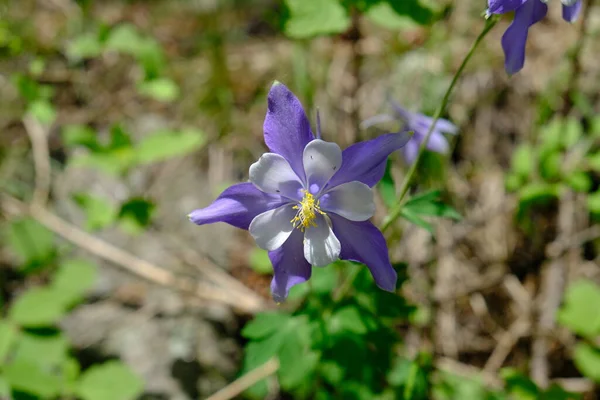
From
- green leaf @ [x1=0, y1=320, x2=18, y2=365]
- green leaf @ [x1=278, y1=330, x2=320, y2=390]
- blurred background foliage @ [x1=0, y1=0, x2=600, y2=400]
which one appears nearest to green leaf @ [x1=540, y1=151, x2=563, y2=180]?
blurred background foliage @ [x1=0, y1=0, x2=600, y2=400]

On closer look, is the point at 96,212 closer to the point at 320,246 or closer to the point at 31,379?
the point at 31,379

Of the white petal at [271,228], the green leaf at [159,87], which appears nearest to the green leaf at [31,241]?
the green leaf at [159,87]

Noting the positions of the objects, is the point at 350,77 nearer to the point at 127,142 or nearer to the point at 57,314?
the point at 127,142

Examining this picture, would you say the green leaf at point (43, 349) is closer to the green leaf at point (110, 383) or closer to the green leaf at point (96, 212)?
the green leaf at point (110, 383)

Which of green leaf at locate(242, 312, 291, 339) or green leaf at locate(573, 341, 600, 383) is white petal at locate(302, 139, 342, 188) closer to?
green leaf at locate(242, 312, 291, 339)

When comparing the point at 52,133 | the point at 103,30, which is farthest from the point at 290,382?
the point at 52,133

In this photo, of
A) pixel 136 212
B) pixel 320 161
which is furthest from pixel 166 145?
pixel 320 161
